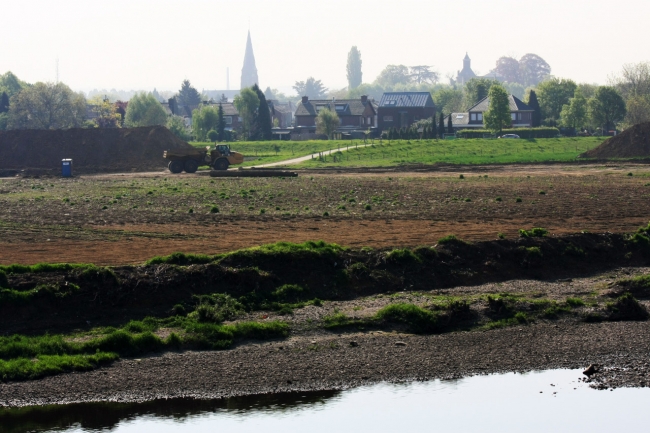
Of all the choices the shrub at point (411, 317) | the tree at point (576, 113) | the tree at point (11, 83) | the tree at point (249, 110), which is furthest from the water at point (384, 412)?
the tree at point (11, 83)

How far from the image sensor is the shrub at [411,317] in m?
21.5

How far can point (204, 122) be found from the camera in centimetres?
12312

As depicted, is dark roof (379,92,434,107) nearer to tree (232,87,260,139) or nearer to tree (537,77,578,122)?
tree (537,77,578,122)

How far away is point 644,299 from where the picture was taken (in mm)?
24234

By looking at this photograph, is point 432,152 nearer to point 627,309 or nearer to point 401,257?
point 401,257

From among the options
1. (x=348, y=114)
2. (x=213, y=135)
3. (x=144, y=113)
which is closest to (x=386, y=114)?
(x=348, y=114)

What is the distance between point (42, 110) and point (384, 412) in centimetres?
11460

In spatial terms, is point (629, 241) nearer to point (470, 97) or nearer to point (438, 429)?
point (438, 429)

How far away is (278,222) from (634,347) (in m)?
16.4

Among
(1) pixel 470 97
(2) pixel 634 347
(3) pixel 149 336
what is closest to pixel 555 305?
(2) pixel 634 347

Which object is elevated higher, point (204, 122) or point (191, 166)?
point (204, 122)

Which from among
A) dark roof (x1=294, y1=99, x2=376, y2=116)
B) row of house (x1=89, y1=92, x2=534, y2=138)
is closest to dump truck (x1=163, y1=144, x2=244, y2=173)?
row of house (x1=89, y1=92, x2=534, y2=138)

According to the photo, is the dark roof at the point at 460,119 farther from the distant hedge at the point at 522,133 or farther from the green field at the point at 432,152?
the green field at the point at 432,152

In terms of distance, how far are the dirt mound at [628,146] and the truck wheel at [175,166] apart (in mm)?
32519
